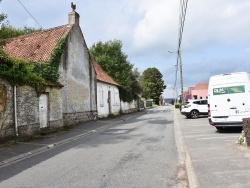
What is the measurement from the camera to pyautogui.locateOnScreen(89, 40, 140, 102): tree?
42.1m

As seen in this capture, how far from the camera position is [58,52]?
20781 millimetres

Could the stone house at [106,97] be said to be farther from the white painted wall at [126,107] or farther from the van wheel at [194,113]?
the van wheel at [194,113]

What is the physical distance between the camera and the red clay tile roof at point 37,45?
70.8 ft

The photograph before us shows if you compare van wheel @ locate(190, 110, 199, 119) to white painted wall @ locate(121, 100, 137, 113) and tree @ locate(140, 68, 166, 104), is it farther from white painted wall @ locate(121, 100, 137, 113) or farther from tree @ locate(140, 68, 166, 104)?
tree @ locate(140, 68, 166, 104)

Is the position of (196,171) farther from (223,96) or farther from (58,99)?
(58,99)

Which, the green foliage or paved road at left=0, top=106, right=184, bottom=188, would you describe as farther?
the green foliage

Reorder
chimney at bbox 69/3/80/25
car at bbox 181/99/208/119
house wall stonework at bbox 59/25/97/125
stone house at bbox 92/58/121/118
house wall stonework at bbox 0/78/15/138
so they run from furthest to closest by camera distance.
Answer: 1. stone house at bbox 92/58/121/118
2. car at bbox 181/99/208/119
3. chimney at bbox 69/3/80/25
4. house wall stonework at bbox 59/25/97/125
5. house wall stonework at bbox 0/78/15/138

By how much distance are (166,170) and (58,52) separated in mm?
15217

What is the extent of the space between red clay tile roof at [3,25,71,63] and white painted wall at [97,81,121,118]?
7.76 meters

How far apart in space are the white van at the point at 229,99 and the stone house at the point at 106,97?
1676 centimetres

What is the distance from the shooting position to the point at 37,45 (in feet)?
76.1

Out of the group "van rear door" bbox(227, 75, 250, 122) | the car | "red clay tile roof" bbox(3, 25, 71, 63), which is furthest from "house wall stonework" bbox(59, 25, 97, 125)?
"van rear door" bbox(227, 75, 250, 122)

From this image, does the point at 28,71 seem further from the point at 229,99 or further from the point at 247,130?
the point at 247,130

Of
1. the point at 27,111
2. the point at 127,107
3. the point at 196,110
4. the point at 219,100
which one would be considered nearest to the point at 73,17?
the point at 27,111
